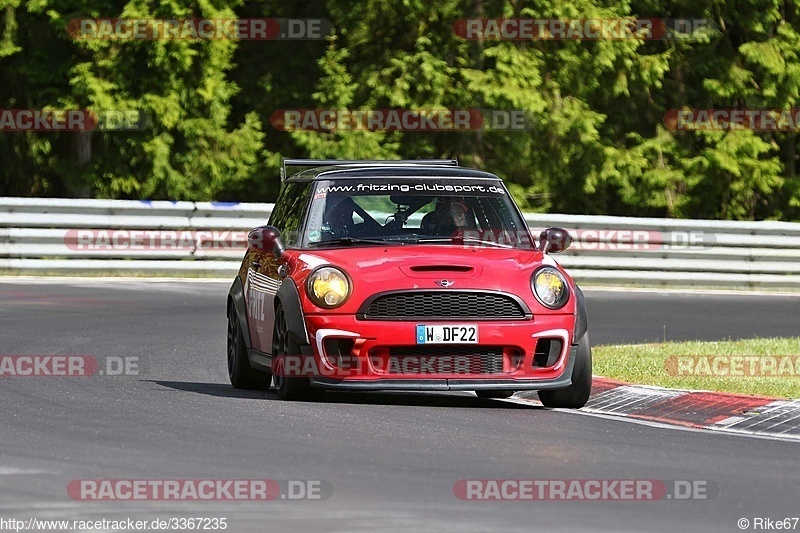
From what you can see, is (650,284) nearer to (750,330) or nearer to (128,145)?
(750,330)

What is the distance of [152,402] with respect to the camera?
11.2m

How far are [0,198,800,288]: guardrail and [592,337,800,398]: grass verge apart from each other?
7.01m

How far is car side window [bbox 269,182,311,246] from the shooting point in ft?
39.6

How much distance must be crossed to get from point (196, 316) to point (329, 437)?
8.96 m

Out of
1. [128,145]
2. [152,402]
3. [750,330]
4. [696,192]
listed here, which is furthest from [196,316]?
[696,192]

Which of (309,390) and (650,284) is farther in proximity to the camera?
(650,284)
